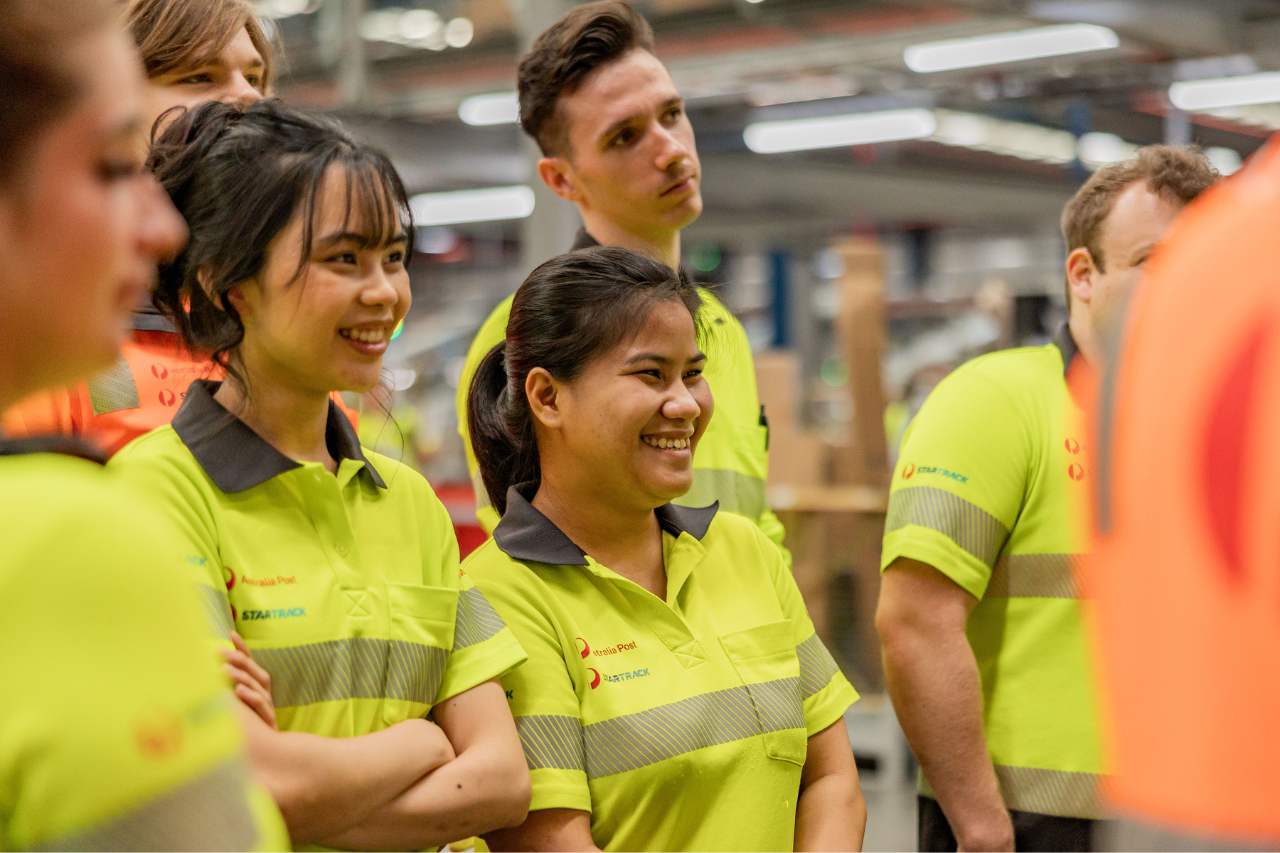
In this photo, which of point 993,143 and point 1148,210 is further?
point 993,143

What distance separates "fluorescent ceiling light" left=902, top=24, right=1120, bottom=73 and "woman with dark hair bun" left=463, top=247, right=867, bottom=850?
4.93 m

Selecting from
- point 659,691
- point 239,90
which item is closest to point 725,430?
point 659,691

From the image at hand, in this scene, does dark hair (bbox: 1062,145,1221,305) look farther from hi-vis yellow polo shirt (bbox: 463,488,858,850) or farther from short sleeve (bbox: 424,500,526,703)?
short sleeve (bbox: 424,500,526,703)

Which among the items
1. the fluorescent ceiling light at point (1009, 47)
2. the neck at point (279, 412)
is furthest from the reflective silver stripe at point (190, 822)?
the fluorescent ceiling light at point (1009, 47)

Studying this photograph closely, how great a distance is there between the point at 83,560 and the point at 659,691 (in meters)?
1.21

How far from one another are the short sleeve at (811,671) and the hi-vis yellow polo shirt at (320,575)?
530 mm

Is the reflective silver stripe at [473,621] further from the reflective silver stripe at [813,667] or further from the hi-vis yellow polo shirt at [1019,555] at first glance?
the hi-vis yellow polo shirt at [1019,555]

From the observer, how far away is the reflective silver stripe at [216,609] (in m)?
1.43

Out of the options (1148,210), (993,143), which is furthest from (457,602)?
(993,143)

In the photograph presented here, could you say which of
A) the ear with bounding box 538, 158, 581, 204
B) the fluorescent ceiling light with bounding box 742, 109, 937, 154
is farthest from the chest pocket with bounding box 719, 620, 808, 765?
the fluorescent ceiling light with bounding box 742, 109, 937, 154

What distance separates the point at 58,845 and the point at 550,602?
3.91 ft

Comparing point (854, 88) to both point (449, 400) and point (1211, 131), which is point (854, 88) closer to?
point (1211, 131)

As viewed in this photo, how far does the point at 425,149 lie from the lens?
8.26 metres

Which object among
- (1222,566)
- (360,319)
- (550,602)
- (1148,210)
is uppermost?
(1222,566)
